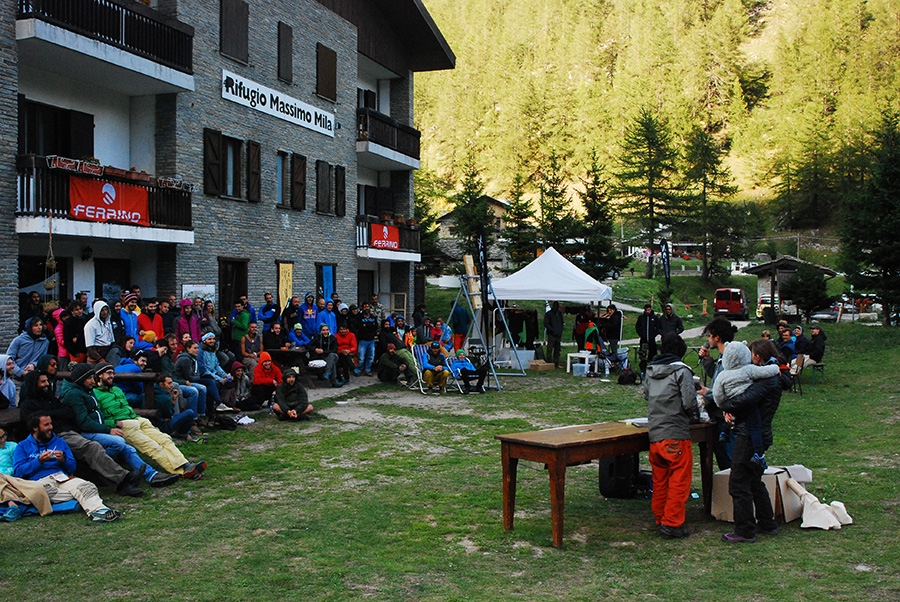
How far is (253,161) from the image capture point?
2150cm

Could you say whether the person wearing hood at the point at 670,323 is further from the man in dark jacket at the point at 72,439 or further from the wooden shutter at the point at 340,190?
the man in dark jacket at the point at 72,439

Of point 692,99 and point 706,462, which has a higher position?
point 692,99

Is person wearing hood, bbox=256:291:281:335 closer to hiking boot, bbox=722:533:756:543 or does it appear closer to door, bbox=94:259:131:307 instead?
door, bbox=94:259:131:307

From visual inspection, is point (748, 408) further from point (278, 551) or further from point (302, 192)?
point (302, 192)

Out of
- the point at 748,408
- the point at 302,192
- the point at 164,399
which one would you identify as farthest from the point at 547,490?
the point at 302,192

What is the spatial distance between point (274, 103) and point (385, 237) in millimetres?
7158

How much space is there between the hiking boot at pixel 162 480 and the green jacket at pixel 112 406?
0.87 m

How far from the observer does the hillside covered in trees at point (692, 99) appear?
7269cm

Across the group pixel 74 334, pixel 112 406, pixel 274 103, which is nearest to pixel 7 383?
pixel 112 406

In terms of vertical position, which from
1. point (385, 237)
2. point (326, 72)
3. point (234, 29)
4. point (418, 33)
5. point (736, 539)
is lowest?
point (736, 539)

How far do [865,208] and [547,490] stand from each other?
28.5 meters

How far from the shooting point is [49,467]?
8.34m

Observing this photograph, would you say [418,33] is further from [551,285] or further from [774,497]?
[774,497]

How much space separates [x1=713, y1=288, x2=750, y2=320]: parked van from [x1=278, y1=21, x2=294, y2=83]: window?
32629mm
